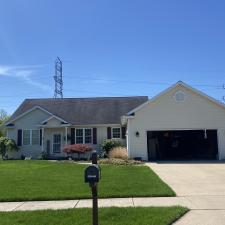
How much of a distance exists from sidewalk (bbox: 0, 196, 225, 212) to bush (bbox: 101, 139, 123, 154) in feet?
62.6

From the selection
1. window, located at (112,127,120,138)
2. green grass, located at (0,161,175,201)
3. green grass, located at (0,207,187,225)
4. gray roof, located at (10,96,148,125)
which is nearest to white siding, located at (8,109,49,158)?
gray roof, located at (10,96,148,125)

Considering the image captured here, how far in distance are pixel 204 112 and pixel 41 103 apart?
16.6 m

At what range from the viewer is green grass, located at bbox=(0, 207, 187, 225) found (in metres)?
7.77

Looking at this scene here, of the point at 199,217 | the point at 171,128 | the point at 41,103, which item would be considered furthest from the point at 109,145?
the point at 199,217

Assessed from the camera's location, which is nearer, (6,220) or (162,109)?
(6,220)

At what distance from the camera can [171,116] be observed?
26938mm

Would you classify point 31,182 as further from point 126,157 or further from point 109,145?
point 109,145

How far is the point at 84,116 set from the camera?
33.2m

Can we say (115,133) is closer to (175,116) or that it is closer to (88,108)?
(88,108)

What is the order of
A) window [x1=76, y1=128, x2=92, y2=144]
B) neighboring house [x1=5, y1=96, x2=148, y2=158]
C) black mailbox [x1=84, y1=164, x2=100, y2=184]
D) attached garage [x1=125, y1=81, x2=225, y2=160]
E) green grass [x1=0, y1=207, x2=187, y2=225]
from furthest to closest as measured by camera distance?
window [x1=76, y1=128, x2=92, y2=144] < neighboring house [x1=5, y1=96, x2=148, y2=158] < attached garage [x1=125, y1=81, x2=225, y2=160] < green grass [x1=0, y1=207, x2=187, y2=225] < black mailbox [x1=84, y1=164, x2=100, y2=184]

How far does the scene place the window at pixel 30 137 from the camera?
107 feet

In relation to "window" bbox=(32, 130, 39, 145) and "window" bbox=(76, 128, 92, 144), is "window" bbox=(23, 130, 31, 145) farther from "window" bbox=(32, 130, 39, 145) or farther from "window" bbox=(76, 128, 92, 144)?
"window" bbox=(76, 128, 92, 144)

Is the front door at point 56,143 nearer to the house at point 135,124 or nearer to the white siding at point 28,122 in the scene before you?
the house at point 135,124

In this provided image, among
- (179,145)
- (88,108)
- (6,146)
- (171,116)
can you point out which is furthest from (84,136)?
(171,116)
